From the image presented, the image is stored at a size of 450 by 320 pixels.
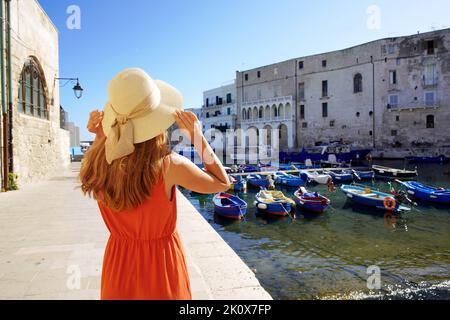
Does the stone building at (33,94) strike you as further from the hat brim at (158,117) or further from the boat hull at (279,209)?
the hat brim at (158,117)

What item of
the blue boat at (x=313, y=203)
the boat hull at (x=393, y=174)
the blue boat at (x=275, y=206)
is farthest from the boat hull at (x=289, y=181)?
the blue boat at (x=275, y=206)

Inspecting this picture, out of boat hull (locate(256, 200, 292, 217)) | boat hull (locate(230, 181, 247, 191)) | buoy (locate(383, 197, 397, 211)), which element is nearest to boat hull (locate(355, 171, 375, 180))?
boat hull (locate(230, 181, 247, 191))

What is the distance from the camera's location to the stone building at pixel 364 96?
36438 millimetres

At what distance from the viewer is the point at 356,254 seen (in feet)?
30.0

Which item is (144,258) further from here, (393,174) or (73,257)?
(393,174)

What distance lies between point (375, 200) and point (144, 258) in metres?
15.0

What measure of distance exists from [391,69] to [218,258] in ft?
133

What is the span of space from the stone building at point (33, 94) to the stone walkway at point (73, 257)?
15.3 ft

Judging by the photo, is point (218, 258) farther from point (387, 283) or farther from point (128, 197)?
point (387, 283)

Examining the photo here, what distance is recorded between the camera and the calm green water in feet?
22.5

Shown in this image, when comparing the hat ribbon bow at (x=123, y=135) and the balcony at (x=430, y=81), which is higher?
the balcony at (x=430, y=81)

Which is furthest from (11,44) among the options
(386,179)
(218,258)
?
(386,179)

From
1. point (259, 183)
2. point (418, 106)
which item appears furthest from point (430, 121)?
point (259, 183)

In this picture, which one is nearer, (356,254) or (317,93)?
(356,254)
